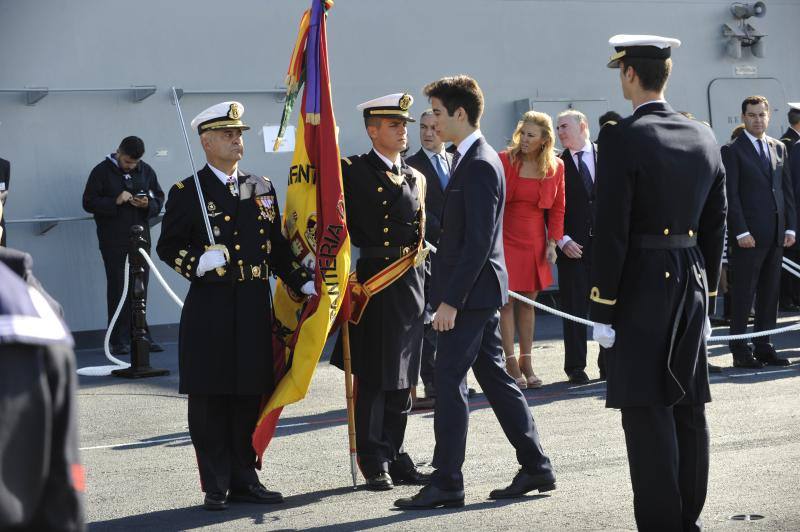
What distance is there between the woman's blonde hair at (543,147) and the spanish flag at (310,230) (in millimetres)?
2930

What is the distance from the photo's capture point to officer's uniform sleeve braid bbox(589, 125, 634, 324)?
15.3 ft

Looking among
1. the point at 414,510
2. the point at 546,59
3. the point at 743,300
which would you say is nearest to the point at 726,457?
the point at 414,510

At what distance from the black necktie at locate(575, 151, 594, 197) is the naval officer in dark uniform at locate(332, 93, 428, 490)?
10.9 ft

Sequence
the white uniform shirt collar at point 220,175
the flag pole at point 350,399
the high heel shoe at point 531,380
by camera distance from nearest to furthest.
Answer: the white uniform shirt collar at point 220,175
the flag pole at point 350,399
the high heel shoe at point 531,380

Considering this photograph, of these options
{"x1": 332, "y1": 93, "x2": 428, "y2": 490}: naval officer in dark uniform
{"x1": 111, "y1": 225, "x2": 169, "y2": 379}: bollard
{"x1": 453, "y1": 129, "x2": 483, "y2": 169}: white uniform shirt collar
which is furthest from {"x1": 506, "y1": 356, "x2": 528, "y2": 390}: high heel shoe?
{"x1": 453, "y1": 129, "x2": 483, "y2": 169}: white uniform shirt collar

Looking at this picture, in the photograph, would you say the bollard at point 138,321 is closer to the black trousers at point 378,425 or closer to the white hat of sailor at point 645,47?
the black trousers at point 378,425

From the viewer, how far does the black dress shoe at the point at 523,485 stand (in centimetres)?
592

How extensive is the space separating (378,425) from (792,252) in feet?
27.9

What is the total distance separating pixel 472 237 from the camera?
570 centimetres

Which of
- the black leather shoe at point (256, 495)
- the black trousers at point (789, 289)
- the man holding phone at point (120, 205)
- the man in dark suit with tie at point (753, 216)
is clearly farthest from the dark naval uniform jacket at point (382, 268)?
the black trousers at point (789, 289)

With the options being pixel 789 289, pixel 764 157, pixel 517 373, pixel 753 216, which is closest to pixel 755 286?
pixel 753 216

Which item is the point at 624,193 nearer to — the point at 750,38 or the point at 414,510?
the point at 414,510

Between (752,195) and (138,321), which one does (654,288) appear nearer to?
(752,195)

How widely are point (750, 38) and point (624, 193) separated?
12.5m
